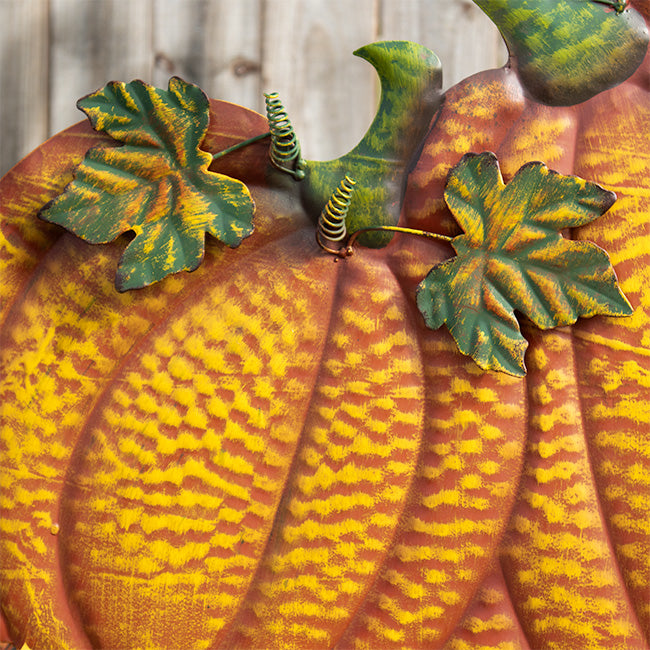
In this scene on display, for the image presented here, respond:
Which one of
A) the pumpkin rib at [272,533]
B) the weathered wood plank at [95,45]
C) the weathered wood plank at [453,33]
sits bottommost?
the pumpkin rib at [272,533]

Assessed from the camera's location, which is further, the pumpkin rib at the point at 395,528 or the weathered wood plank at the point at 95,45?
the weathered wood plank at the point at 95,45

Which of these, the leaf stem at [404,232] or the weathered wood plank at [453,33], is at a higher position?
the weathered wood plank at [453,33]

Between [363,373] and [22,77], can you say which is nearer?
[363,373]

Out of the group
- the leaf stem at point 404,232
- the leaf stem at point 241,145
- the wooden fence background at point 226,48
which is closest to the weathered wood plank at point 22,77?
the wooden fence background at point 226,48

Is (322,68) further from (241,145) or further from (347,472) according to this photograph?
(347,472)

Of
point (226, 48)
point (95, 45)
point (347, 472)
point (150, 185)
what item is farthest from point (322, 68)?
point (347, 472)

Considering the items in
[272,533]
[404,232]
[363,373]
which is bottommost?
[272,533]

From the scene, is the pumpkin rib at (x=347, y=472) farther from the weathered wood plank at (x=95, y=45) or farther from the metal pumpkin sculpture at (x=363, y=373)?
the weathered wood plank at (x=95, y=45)

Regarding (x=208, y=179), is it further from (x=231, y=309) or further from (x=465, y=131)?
(x=465, y=131)
